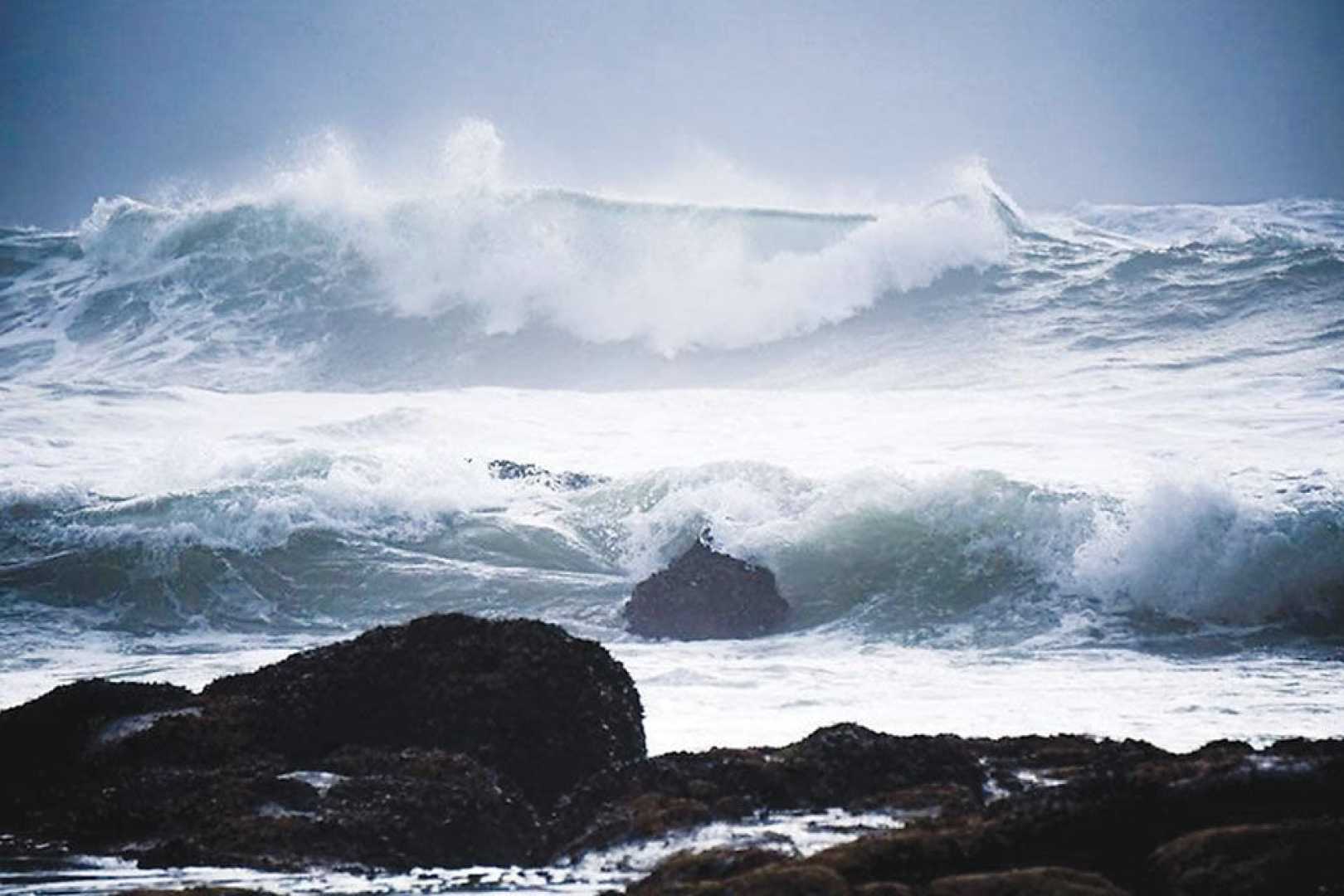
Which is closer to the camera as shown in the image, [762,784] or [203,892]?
[203,892]

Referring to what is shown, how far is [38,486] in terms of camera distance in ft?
59.9

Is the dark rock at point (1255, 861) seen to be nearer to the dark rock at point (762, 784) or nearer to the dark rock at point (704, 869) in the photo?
the dark rock at point (704, 869)

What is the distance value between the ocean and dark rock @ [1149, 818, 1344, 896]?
6.09 feet

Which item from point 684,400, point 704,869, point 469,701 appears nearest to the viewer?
point 704,869

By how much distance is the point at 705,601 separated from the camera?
1391cm

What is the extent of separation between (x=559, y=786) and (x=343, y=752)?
0.91 metres

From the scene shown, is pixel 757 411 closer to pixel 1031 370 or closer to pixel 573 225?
pixel 1031 370

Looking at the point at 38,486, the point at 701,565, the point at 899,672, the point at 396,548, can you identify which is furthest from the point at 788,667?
the point at 38,486

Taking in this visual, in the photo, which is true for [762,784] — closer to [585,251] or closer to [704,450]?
[704,450]

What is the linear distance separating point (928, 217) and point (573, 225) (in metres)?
8.42

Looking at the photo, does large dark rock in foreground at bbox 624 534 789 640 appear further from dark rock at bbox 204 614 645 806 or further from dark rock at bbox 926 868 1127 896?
dark rock at bbox 926 868 1127 896

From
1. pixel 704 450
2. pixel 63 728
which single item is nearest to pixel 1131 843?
pixel 63 728

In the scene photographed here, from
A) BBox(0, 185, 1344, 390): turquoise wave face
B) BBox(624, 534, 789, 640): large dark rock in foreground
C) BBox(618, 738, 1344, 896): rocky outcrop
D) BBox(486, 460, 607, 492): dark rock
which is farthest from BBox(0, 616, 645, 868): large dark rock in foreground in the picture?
BBox(0, 185, 1344, 390): turquoise wave face

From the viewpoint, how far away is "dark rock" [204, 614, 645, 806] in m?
6.14
